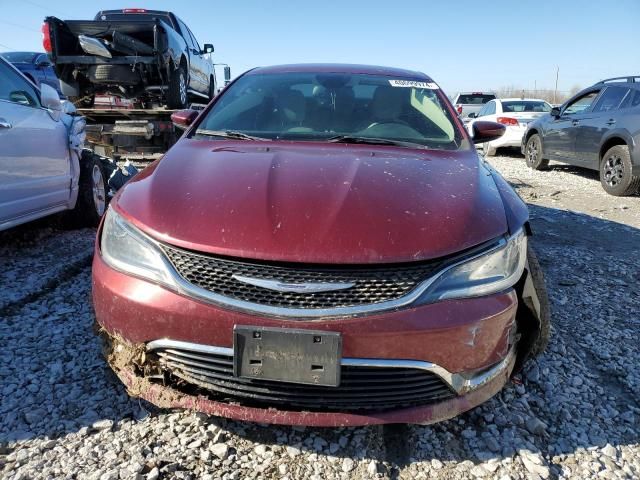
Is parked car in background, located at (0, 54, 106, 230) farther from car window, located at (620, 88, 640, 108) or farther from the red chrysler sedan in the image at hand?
car window, located at (620, 88, 640, 108)

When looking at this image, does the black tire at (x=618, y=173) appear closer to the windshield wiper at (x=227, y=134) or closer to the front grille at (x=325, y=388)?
the windshield wiper at (x=227, y=134)

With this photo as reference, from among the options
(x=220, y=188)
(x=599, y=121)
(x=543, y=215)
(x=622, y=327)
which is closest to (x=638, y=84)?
(x=599, y=121)

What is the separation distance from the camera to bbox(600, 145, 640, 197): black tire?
22.9ft

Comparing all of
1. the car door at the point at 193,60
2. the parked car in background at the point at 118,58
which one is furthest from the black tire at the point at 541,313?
the car door at the point at 193,60

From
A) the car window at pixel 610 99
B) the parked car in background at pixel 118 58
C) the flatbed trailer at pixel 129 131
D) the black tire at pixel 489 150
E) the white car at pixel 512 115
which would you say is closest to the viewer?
the flatbed trailer at pixel 129 131

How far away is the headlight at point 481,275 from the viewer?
1653mm

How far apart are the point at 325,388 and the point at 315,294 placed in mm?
321

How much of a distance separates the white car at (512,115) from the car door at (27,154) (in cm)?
902

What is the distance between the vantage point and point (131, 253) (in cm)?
179

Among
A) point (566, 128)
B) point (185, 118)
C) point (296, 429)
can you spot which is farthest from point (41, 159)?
point (566, 128)

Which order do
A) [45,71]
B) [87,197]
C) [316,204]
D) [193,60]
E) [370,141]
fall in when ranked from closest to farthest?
1. [316,204]
2. [370,141]
3. [87,197]
4. [193,60]
5. [45,71]

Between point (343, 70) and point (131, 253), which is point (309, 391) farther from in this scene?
point (343, 70)

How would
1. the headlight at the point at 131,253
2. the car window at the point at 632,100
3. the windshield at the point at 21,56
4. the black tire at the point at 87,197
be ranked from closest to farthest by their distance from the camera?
the headlight at the point at 131,253 < the black tire at the point at 87,197 < the car window at the point at 632,100 < the windshield at the point at 21,56

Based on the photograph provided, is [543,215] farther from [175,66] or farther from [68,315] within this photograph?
[175,66]
